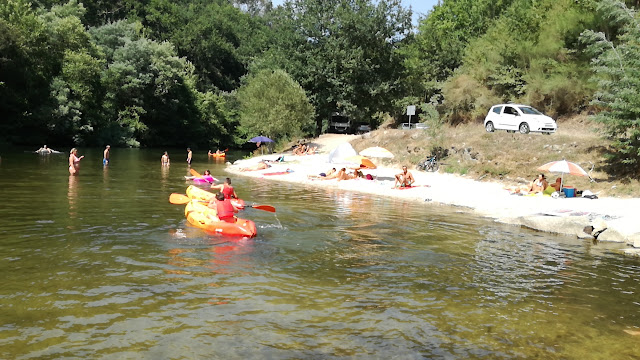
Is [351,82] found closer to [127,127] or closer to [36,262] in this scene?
[127,127]

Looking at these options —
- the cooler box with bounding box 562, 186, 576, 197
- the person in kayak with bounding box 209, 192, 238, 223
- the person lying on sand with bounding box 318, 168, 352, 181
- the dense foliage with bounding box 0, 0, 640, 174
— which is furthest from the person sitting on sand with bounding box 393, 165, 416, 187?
the person in kayak with bounding box 209, 192, 238, 223

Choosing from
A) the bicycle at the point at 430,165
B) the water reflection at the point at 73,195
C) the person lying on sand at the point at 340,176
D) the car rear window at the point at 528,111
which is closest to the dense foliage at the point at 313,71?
the bicycle at the point at 430,165

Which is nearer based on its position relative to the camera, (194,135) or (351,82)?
(351,82)

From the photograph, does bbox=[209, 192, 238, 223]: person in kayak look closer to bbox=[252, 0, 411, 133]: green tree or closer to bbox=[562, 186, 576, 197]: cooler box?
bbox=[562, 186, 576, 197]: cooler box

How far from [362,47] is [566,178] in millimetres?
33884

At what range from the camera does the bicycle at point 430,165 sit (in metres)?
32.8

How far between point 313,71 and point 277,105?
7.57 meters

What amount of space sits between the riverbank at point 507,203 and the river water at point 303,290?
1102 millimetres

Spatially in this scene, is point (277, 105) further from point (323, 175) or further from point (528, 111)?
point (528, 111)

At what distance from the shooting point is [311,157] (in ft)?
140

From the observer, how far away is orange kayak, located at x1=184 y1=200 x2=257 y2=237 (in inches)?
560

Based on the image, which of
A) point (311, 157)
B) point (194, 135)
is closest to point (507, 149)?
point (311, 157)

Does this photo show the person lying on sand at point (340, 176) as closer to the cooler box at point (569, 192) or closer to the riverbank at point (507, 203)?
the riverbank at point (507, 203)

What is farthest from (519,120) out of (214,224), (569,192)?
(214,224)
